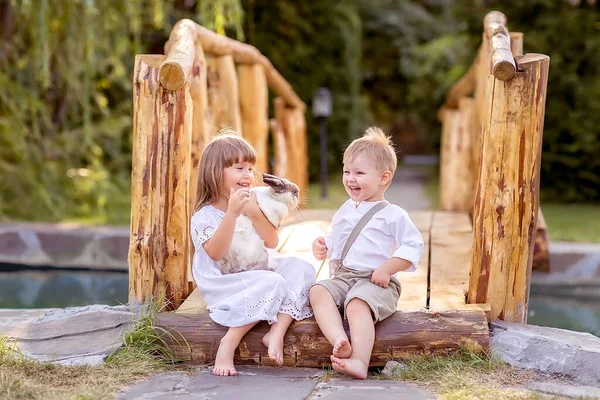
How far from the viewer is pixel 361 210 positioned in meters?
2.97

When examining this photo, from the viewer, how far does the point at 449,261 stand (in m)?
3.88

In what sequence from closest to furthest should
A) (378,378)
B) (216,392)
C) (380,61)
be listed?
1. (216,392)
2. (378,378)
3. (380,61)

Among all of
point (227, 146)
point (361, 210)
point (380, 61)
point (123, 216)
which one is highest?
point (380, 61)

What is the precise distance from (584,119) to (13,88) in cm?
561

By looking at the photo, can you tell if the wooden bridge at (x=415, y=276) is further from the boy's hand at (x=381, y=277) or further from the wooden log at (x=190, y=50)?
the boy's hand at (x=381, y=277)

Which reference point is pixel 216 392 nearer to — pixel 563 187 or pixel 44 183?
pixel 44 183

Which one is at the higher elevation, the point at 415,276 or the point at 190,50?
the point at 190,50

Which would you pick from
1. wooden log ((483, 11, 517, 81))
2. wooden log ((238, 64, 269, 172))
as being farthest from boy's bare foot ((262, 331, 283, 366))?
wooden log ((238, 64, 269, 172))

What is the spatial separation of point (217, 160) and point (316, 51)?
8540 mm

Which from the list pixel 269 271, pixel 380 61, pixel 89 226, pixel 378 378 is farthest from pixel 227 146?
pixel 380 61

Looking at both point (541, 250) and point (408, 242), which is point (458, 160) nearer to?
point (541, 250)

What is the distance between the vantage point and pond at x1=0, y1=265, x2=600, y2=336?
479 cm

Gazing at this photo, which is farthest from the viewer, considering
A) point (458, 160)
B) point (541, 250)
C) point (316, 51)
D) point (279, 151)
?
point (316, 51)

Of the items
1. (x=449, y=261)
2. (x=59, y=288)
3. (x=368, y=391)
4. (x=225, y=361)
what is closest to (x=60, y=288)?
(x=59, y=288)
